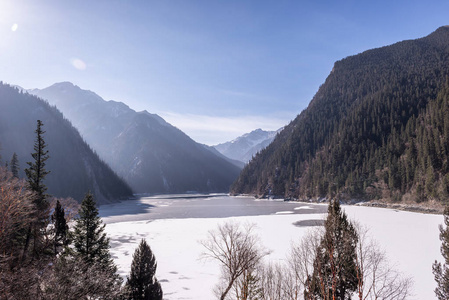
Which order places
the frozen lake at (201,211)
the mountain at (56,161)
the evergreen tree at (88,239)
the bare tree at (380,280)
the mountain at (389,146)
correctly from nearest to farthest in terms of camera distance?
the bare tree at (380,280) → the evergreen tree at (88,239) → the frozen lake at (201,211) → the mountain at (389,146) → the mountain at (56,161)

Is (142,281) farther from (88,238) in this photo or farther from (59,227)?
(59,227)

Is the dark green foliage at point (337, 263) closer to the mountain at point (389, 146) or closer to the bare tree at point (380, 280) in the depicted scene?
the bare tree at point (380, 280)

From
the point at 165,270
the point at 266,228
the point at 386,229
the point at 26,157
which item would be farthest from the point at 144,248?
the point at 26,157

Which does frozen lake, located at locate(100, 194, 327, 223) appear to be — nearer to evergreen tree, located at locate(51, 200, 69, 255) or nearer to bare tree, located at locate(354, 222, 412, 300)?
evergreen tree, located at locate(51, 200, 69, 255)

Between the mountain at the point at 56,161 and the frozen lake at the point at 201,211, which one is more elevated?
the mountain at the point at 56,161

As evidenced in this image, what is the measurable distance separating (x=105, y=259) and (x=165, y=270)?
9076 millimetres

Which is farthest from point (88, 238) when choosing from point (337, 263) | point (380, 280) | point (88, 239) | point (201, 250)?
point (380, 280)

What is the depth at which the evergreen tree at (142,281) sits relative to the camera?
21.9 m

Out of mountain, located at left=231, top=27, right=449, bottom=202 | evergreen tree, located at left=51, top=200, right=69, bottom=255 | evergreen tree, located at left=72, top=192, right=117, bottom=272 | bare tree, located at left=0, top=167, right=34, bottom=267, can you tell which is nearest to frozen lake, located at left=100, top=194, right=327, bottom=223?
mountain, located at left=231, top=27, right=449, bottom=202

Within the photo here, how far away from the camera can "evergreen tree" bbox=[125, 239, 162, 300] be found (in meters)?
21.9

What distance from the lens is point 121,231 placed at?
5778 centimetres

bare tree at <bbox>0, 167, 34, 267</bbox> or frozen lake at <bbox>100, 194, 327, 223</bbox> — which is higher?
bare tree at <bbox>0, 167, 34, 267</bbox>

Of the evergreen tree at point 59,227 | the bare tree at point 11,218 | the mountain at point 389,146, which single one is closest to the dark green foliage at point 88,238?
the bare tree at point 11,218

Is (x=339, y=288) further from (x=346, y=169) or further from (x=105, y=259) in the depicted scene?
(x=346, y=169)
